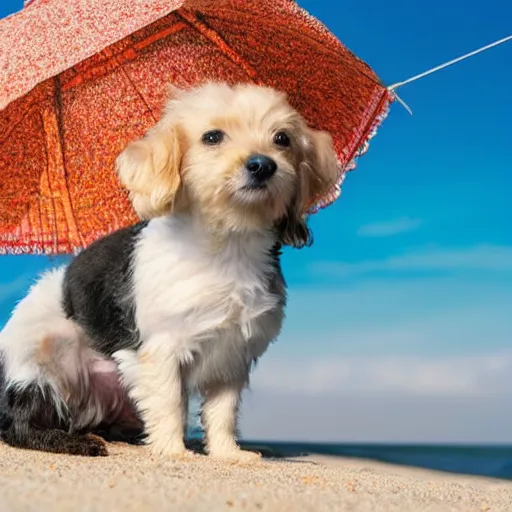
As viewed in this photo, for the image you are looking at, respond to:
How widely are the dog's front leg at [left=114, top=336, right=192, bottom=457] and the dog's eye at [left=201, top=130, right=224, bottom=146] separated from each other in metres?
1.00

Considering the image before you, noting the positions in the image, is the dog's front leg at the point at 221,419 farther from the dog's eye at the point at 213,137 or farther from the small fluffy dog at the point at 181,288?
the dog's eye at the point at 213,137

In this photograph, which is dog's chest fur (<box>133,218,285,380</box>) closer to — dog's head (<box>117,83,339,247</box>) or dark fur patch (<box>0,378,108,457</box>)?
dog's head (<box>117,83,339,247</box>)

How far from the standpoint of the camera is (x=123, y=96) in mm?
5523

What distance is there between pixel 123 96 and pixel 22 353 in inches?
71.0

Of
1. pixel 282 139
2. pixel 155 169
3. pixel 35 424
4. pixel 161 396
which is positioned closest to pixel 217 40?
pixel 282 139

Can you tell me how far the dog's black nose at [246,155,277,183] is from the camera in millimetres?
3854

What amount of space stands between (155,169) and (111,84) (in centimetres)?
165

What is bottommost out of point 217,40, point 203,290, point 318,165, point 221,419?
point 221,419

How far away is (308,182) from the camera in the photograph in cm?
445

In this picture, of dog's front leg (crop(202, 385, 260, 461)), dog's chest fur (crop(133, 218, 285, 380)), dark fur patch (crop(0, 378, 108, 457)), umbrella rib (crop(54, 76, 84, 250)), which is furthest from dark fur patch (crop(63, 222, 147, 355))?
umbrella rib (crop(54, 76, 84, 250))

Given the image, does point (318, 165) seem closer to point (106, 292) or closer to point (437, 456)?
point (106, 292)

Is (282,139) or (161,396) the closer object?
(282,139)

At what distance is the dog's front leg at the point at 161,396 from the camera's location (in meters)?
4.28

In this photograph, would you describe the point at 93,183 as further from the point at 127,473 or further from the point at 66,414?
the point at 127,473
